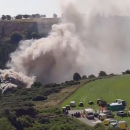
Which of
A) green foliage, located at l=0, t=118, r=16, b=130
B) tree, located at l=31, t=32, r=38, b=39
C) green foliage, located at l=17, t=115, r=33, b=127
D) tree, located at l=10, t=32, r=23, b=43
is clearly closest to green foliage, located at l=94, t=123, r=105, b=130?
green foliage, located at l=17, t=115, r=33, b=127

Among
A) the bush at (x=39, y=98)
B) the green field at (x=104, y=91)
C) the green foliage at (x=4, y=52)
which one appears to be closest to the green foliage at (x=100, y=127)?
the green field at (x=104, y=91)

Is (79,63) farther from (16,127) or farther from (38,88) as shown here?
(16,127)

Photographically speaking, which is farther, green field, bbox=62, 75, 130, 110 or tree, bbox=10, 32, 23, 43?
tree, bbox=10, 32, 23, 43

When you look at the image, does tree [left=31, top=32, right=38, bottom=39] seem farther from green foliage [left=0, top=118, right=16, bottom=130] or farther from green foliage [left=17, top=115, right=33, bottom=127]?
green foliage [left=0, top=118, right=16, bottom=130]

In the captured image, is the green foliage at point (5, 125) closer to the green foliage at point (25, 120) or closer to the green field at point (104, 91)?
the green foliage at point (25, 120)

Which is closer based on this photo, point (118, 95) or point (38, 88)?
point (118, 95)

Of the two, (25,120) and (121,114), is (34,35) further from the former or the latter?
(25,120)

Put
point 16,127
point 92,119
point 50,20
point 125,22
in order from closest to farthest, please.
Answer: point 16,127, point 92,119, point 125,22, point 50,20

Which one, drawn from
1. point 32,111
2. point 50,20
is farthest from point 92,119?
point 50,20
